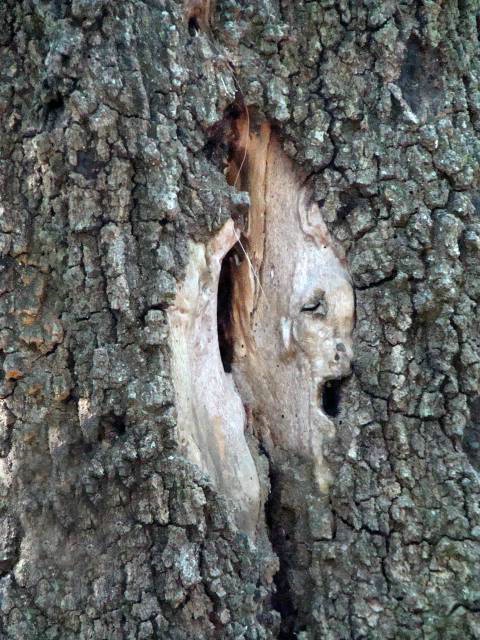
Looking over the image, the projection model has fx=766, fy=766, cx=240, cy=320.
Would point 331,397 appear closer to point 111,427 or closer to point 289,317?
point 289,317

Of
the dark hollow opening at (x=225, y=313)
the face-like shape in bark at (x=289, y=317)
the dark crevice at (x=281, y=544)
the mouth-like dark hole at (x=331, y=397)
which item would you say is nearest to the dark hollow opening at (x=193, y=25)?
the face-like shape in bark at (x=289, y=317)

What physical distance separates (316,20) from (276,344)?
38.9 inches

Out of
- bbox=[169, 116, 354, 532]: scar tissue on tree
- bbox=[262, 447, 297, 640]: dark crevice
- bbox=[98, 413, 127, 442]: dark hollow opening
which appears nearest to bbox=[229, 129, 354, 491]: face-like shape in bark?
bbox=[169, 116, 354, 532]: scar tissue on tree

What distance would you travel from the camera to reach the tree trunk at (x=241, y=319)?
2035 mm

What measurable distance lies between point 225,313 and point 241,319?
0.06m

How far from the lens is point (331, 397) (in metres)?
2.32

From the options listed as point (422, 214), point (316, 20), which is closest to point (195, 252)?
point (422, 214)

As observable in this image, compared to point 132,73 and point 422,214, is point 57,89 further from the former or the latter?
point 422,214

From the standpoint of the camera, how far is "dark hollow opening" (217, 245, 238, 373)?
8.07 feet

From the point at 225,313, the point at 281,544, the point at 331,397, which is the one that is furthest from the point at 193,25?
the point at 281,544

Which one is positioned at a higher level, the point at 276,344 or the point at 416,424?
the point at 276,344

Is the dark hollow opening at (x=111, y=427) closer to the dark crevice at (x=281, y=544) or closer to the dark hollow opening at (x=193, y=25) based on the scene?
the dark crevice at (x=281, y=544)

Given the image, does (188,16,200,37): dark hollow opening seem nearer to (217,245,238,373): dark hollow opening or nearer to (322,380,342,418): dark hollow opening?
(217,245,238,373): dark hollow opening

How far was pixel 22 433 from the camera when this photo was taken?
2090 millimetres
